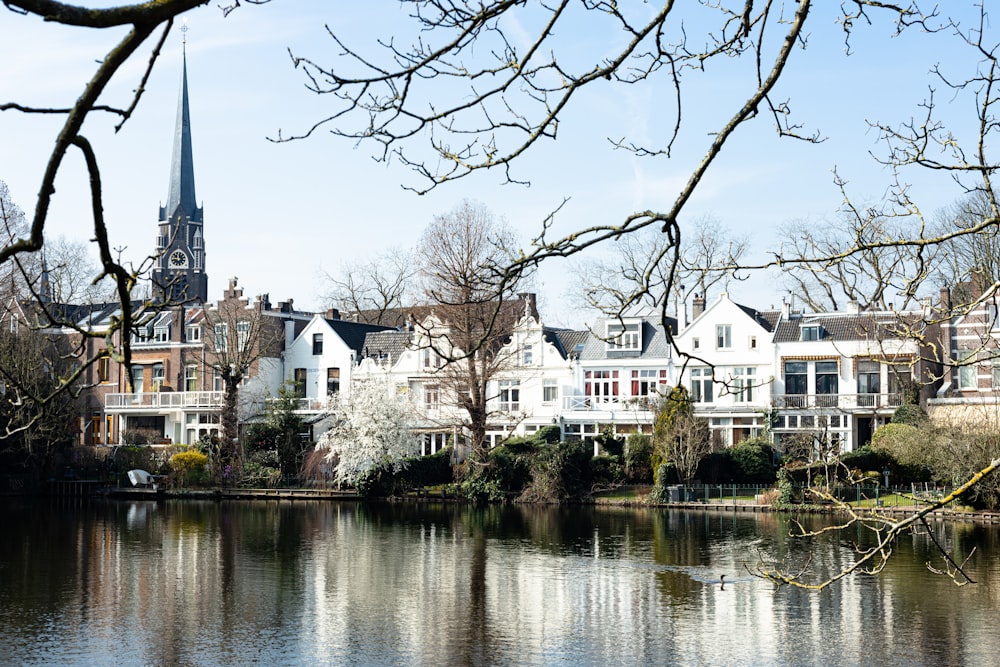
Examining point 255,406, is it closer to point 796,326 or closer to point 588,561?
point 796,326

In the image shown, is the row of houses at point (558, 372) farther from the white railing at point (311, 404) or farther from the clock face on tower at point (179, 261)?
the clock face on tower at point (179, 261)

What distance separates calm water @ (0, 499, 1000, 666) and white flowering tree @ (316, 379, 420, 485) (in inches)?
321

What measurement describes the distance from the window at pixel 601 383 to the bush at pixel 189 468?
15.1m

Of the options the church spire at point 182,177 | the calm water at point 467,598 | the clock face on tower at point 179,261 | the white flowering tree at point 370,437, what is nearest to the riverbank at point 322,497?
the white flowering tree at point 370,437

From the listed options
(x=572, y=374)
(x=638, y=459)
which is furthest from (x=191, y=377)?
(x=638, y=459)

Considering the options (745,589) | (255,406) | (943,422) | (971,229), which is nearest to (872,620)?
(745,589)

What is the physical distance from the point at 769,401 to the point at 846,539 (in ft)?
44.6

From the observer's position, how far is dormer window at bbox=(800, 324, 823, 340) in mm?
42469

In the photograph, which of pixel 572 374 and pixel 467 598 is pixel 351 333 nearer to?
pixel 572 374

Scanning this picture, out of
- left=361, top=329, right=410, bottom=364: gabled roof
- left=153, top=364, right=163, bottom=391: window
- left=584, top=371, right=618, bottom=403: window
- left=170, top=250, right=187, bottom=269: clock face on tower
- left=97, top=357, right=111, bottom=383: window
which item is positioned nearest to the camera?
left=97, top=357, right=111, bottom=383: window

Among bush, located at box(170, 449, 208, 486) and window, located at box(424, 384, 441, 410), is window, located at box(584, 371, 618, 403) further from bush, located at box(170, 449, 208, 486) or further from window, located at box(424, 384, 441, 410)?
bush, located at box(170, 449, 208, 486)

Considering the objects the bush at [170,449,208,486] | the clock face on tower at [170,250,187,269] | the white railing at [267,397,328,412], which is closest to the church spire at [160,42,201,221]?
the clock face on tower at [170,250,187,269]

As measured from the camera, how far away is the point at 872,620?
1817 cm

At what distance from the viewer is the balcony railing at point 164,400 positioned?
48844 mm
